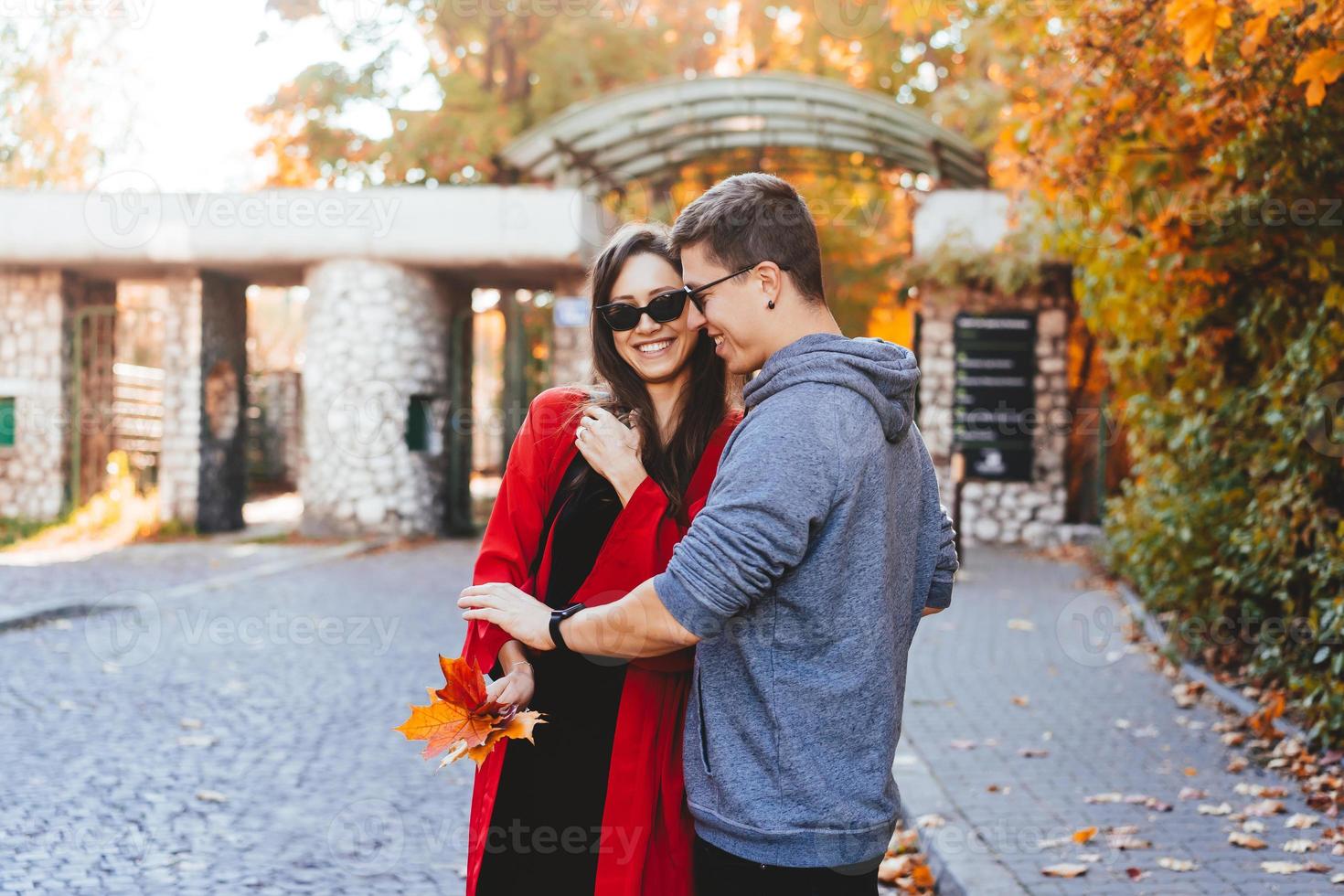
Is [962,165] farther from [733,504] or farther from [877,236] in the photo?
[733,504]

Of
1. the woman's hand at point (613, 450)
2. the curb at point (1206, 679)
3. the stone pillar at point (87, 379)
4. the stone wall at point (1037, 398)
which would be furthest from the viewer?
the stone pillar at point (87, 379)

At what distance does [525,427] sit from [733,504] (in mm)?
904

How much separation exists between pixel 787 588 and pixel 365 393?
14.4 m

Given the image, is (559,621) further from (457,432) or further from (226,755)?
(457,432)

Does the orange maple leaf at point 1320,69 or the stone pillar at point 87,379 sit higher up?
the orange maple leaf at point 1320,69

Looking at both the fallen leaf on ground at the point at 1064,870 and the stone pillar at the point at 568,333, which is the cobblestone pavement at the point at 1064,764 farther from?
the stone pillar at the point at 568,333

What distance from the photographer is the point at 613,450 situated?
238 centimetres

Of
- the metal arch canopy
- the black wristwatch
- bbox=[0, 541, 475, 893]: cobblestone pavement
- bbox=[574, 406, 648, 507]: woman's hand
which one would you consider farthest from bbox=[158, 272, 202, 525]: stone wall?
the black wristwatch

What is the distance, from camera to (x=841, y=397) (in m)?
1.86

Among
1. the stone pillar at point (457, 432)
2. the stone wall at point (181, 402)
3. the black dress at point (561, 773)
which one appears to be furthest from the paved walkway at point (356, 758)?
the stone pillar at point (457, 432)

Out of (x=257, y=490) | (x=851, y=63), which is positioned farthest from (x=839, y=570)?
(x=257, y=490)

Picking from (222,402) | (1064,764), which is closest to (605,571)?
(1064,764)

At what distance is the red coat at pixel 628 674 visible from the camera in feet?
7.18

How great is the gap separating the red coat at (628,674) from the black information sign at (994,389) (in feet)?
44.7
